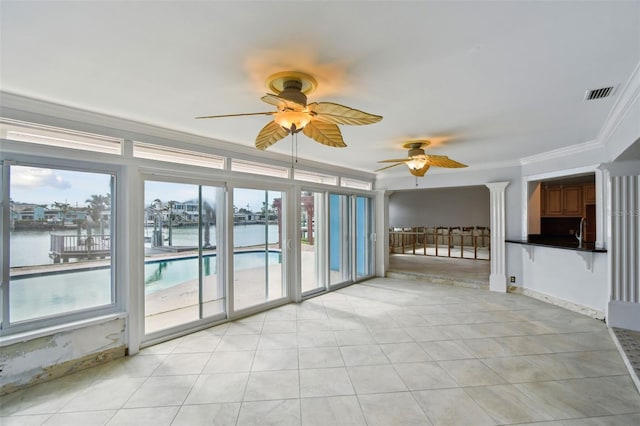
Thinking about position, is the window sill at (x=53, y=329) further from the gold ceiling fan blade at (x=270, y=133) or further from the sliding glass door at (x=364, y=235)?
the sliding glass door at (x=364, y=235)

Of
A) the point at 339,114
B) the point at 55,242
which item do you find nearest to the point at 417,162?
the point at 339,114

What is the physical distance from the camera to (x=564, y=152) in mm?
4355

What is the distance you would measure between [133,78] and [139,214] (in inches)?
60.8

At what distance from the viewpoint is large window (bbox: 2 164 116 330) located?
2.47 m

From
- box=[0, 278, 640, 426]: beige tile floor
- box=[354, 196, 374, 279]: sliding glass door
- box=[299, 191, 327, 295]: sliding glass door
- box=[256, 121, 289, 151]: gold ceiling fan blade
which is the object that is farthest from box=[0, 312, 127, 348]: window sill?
box=[354, 196, 374, 279]: sliding glass door

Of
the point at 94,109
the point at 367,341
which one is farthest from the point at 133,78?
the point at 367,341

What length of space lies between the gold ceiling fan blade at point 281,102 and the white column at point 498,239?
4.85 metres

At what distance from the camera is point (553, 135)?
3.58 m

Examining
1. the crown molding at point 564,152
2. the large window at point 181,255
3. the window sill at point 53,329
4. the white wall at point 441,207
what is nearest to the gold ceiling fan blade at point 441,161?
the crown molding at point 564,152

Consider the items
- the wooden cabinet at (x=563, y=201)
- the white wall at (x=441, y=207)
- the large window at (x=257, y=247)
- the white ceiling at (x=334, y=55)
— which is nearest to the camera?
the white ceiling at (x=334, y=55)

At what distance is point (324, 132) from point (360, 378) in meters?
2.16

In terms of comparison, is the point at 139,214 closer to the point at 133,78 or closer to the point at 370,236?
the point at 133,78

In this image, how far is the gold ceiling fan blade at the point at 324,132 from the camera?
2.24m

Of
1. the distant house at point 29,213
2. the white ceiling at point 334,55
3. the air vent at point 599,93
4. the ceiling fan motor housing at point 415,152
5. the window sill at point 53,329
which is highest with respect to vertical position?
the white ceiling at point 334,55
